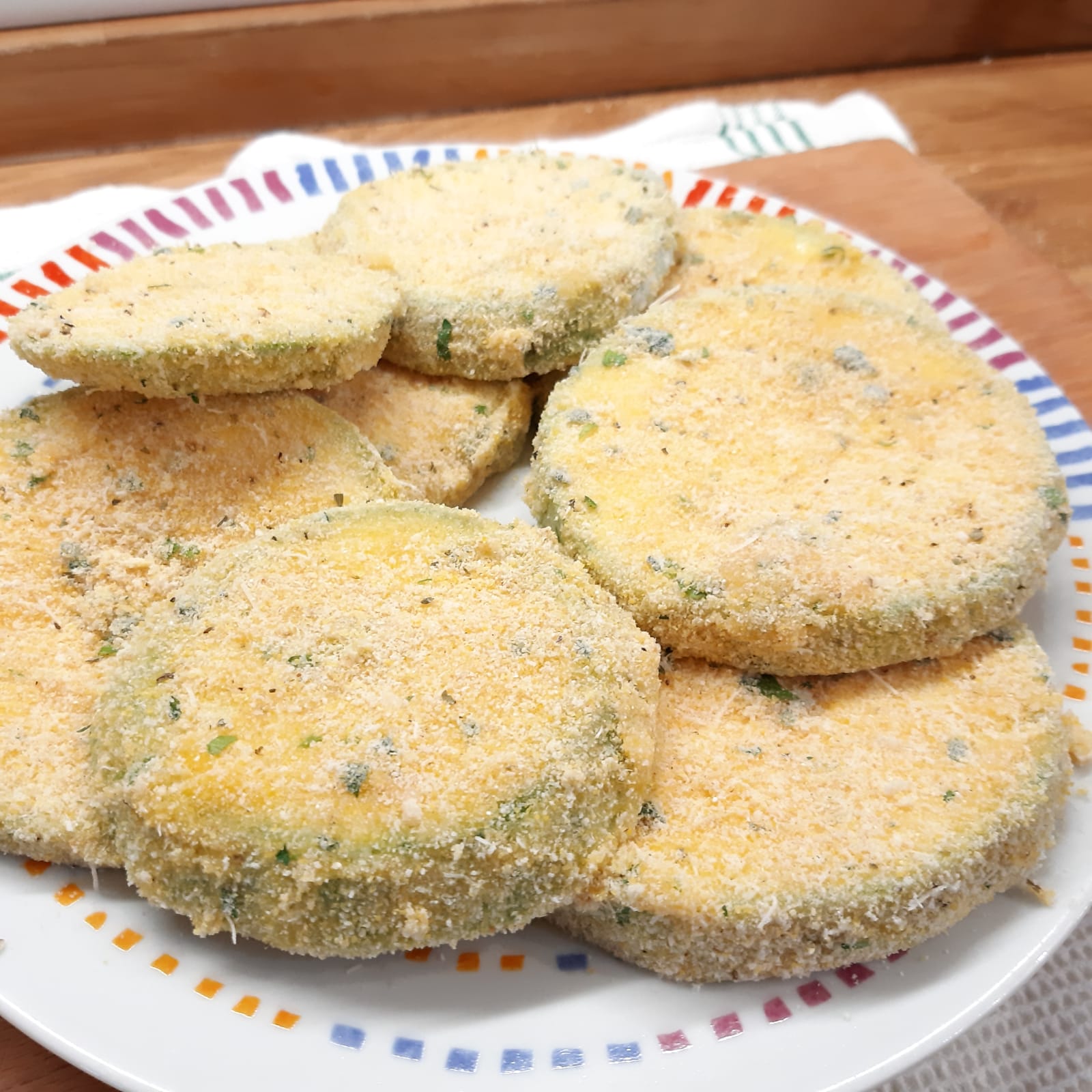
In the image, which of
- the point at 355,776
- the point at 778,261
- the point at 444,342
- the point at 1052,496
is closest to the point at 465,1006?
the point at 355,776

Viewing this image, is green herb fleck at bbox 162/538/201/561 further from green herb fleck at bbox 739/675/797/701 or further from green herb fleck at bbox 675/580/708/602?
green herb fleck at bbox 739/675/797/701

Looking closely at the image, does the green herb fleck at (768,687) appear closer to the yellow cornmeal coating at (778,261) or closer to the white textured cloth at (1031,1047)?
the white textured cloth at (1031,1047)

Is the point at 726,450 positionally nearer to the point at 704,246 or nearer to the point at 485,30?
the point at 704,246

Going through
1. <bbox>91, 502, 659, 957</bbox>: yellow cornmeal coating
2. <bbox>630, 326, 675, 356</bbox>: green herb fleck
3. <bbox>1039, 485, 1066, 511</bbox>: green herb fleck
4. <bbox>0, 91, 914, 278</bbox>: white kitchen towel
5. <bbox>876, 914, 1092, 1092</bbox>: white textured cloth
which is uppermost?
<bbox>630, 326, 675, 356</bbox>: green herb fleck

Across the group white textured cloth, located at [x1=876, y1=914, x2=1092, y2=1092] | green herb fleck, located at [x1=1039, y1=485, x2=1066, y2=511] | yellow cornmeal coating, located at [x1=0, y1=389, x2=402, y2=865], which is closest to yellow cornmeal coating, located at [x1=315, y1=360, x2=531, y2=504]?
yellow cornmeal coating, located at [x1=0, y1=389, x2=402, y2=865]

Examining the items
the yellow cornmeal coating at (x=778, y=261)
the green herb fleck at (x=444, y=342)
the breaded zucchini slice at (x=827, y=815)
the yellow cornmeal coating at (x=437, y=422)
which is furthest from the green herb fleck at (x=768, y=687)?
the yellow cornmeal coating at (x=778, y=261)

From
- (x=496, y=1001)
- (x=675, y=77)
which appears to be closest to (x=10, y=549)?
(x=496, y=1001)

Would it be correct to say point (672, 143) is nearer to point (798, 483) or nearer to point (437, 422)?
point (437, 422)
